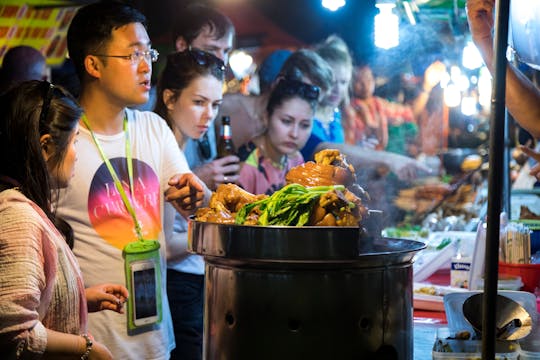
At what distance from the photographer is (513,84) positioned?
3533mm

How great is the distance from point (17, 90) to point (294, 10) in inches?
131

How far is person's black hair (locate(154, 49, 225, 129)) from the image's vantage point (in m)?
4.85

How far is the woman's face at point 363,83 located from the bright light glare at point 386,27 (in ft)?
1.07

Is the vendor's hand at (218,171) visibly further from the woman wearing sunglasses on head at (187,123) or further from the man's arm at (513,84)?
the man's arm at (513,84)

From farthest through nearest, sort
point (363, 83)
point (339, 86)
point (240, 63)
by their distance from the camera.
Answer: point (363, 83)
point (339, 86)
point (240, 63)

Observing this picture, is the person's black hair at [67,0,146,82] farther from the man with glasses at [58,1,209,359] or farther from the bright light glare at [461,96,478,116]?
the bright light glare at [461,96,478,116]

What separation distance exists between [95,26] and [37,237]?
1.73 metres

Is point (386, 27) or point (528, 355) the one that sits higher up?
point (386, 27)

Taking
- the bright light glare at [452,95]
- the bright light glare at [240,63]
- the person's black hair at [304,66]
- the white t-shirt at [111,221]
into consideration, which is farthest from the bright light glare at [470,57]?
the white t-shirt at [111,221]

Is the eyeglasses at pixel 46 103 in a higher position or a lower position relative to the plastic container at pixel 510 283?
higher

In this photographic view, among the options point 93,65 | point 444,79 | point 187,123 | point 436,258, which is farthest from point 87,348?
point 444,79

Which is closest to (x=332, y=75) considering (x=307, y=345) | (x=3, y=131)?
(x=3, y=131)

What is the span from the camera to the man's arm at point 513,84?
3297 mm

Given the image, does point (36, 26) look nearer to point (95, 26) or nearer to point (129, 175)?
point (95, 26)
